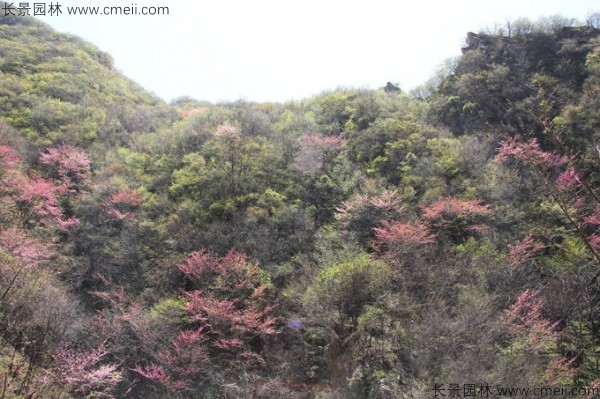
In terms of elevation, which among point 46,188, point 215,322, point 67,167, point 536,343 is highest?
point 67,167

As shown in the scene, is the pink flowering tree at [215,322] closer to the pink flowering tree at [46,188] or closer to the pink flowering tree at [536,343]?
the pink flowering tree at [536,343]

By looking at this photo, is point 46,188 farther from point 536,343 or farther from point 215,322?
point 536,343

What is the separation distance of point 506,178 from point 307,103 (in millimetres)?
15651

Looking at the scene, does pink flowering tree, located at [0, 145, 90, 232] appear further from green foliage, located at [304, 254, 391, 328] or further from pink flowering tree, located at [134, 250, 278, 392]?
green foliage, located at [304, 254, 391, 328]

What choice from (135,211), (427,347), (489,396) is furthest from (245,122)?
(489,396)

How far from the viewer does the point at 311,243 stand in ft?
57.0

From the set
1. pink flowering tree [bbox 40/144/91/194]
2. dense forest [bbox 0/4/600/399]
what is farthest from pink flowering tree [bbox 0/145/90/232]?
dense forest [bbox 0/4/600/399]

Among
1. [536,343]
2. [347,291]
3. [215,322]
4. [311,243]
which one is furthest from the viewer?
[311,243]

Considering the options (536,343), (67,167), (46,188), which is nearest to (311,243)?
(536,343)

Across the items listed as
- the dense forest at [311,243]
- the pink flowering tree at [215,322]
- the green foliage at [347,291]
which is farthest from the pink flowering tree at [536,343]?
the pink flowering tree at [215,322]

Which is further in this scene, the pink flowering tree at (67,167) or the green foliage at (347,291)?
the pink flowering tree at (67,167)

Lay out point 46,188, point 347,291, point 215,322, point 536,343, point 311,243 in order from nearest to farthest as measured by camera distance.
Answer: point 536,343 → point 347,291 → point 215,322 → point 311,243 → point 46,188

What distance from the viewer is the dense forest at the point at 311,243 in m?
11.1

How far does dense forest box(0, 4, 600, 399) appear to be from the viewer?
1110 cm
